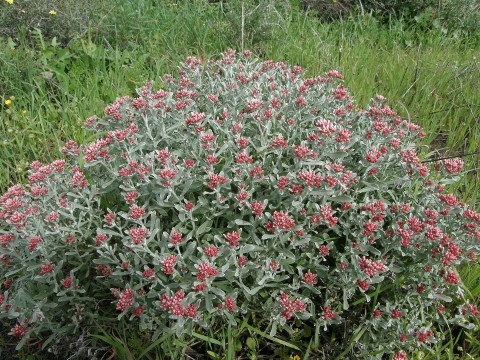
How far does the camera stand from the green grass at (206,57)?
2.55 m

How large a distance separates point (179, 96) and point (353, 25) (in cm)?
419

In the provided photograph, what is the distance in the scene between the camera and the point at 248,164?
2.22 metres

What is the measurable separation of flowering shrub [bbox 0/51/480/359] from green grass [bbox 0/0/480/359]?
246 mm

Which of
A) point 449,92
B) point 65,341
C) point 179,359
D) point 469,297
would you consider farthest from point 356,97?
point 65,341

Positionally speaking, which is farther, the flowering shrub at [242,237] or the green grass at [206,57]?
the green grass at [206,57]

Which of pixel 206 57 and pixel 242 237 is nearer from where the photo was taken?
pixel 242 237

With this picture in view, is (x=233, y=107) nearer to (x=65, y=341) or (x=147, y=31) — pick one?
(x=65, y=341)

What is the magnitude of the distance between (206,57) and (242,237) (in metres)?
2.93

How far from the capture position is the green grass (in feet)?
8.37

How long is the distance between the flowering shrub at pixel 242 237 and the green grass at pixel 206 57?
0.81 feet

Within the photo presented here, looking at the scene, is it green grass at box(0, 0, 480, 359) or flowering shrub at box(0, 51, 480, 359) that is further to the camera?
green grass at box(0, 0, 480, 359)

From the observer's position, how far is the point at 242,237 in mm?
2277

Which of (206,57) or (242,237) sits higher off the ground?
(206,57)

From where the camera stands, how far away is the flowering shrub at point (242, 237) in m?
2.10
